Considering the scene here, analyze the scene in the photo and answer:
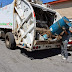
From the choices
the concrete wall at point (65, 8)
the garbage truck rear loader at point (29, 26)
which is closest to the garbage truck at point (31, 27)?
the garbage truck rear loader at point (29, 26)

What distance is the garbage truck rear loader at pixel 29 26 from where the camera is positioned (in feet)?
15.8

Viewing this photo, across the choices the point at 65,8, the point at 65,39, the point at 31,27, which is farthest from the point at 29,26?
the point at 65,8

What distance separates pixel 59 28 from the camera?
5.00 meters

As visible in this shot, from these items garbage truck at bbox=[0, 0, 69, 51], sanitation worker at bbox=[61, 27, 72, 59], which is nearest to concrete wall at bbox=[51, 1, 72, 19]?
garbage truck at bbox=[0, 0, 69, 51]

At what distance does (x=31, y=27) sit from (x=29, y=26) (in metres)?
0.22

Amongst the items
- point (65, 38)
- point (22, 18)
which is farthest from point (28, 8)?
point (65, 38)

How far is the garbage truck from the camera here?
4817 millimetres

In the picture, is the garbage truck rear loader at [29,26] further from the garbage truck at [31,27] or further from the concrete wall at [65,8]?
the concrete wall at [65,8]

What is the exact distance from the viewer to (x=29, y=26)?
4.99 meters

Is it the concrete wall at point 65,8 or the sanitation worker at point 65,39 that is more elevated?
the concrete wall at point 65,8

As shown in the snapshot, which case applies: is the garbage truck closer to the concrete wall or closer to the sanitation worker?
the sanitation worker

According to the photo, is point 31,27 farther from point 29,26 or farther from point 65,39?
point 65,39

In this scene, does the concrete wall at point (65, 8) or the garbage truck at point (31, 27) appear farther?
the concrete wall at point (65, 8)

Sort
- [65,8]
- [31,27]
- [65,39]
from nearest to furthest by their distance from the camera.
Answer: [31,27]
[65,39]
[65,8]
